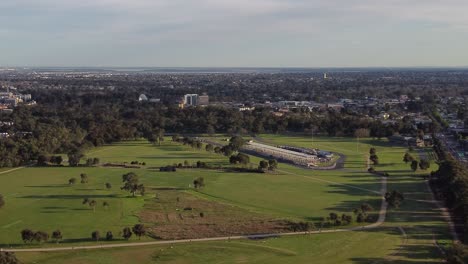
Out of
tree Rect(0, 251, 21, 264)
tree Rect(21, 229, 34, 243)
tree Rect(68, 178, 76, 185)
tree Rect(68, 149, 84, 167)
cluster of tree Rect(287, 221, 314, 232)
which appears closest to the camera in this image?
tree Rect(0, 251, 21, 264)

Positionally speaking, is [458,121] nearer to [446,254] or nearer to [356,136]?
[356,136]

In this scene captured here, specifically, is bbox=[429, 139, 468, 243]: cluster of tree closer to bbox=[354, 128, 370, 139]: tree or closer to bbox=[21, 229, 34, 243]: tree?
bbox=[21, 229, 34, 243]: tree

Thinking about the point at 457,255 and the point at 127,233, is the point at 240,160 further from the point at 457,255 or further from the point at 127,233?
the point at 457,255

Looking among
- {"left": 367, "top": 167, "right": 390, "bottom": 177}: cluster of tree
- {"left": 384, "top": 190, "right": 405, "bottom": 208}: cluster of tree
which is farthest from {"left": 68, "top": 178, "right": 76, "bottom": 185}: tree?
{"left": 367, "top": 167, "right": 390, "bottom": 177}: cluster of tree

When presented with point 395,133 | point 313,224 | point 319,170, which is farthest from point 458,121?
point 313,224

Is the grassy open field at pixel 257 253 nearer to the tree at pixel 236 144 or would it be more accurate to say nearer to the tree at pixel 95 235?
the tree at pixel 95 235

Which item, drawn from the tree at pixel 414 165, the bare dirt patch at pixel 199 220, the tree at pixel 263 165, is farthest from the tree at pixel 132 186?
the tree at pixel 414 165
